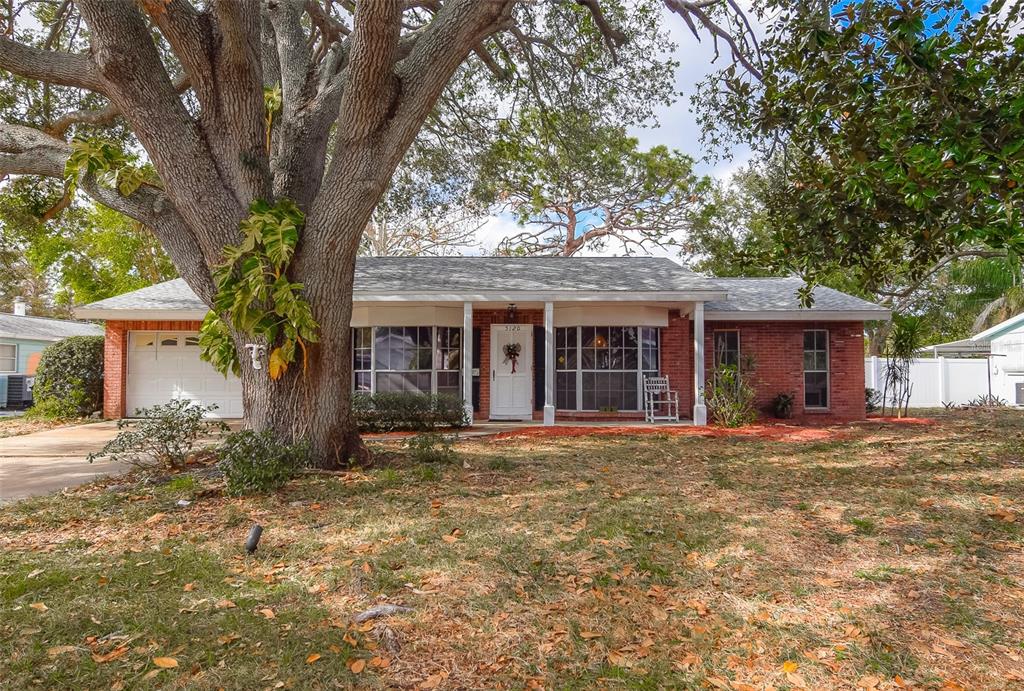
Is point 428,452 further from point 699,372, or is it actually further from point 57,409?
point 57,409

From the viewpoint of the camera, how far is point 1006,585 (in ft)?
11.6

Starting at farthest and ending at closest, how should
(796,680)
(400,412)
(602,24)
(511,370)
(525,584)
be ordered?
(511,370) → (400,412) → (602,24) → (525,584) → (796,680)

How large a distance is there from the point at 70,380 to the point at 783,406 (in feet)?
52.9

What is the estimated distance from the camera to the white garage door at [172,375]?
13.5 meters

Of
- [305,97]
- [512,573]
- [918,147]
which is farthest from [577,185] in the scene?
[512,573]

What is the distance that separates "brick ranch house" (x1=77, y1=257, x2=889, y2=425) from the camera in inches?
508

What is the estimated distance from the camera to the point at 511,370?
13.3 meters

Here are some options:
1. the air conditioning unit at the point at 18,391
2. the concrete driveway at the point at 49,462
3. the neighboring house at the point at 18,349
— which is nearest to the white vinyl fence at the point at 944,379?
the concrete driveway at the point at 49,462

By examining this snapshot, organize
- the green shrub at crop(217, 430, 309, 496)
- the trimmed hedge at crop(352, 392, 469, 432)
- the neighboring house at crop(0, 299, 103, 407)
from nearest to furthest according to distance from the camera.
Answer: the green shrub at crop(217, 430, 309, 496) → the trimmed hedge at crop(352, 392, 469, 432) → the neighboring house at crop(0, 299, 103, 407)

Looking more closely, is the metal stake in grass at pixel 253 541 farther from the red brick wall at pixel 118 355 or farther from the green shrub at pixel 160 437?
the red brick wall at pixel 118 355

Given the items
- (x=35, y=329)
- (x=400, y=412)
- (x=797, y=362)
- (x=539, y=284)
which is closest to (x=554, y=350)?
(x=539, y=284)

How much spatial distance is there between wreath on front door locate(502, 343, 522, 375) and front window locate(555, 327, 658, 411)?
989mm

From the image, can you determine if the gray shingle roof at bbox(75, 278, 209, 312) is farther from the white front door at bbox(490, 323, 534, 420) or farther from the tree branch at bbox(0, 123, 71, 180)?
the white front door at bbox(490, 323, 534, 420)

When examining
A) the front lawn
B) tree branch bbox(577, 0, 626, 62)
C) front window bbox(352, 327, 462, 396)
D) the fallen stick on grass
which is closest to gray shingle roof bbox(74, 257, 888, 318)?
front window bbox(352, 327, 462, 396)
